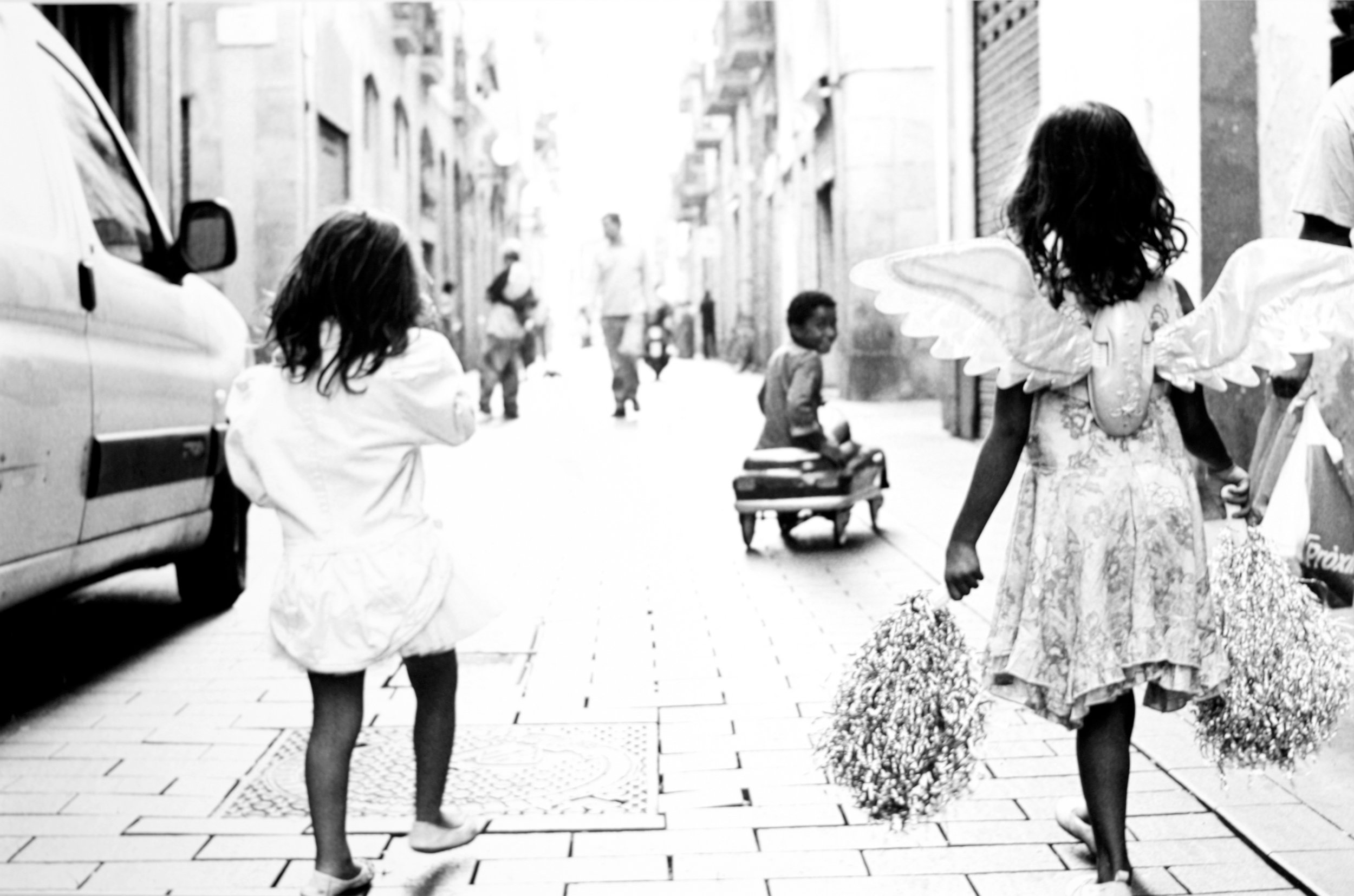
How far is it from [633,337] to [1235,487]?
1481cm

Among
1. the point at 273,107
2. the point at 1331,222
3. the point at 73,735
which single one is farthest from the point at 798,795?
the point at 273,107

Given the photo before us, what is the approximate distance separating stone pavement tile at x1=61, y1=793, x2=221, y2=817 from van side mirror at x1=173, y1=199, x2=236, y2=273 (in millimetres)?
2544

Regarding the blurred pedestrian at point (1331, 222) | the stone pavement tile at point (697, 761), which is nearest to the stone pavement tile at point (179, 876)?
the stone pavement tile at point (697, 761)

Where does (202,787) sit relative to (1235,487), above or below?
below

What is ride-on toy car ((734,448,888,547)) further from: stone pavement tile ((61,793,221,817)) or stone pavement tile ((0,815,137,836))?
stone pavement tile ((0,815,137,836))

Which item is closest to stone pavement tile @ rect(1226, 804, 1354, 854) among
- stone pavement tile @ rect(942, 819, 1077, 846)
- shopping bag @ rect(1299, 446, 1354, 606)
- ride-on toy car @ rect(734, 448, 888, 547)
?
stone pavement tile @ rect(942, 819, 1077, 846)

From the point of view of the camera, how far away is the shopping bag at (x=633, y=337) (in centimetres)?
1809

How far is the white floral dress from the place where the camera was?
3.18 meters

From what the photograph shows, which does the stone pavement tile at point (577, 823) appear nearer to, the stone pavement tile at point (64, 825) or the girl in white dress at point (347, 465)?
the girl in white dress at point (347, 465)

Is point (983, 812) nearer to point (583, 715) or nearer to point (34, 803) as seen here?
point (583, 715)

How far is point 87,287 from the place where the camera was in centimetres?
518

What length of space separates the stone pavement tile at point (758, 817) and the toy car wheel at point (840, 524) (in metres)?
4.21

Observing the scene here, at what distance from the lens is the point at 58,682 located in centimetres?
552

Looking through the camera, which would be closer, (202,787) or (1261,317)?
(1261,317)
